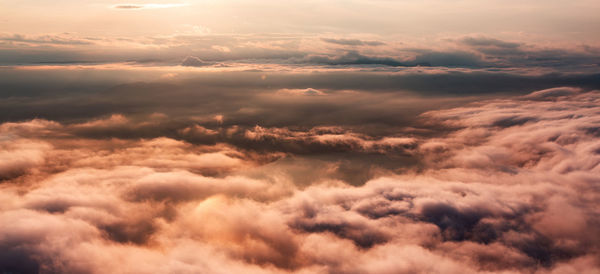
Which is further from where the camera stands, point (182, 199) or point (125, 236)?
point (182, 199)

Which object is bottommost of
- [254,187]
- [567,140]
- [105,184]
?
[254,187]

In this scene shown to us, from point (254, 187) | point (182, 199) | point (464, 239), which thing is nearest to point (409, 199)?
point (464, 239)

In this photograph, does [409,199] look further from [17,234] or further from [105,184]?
[105,184]

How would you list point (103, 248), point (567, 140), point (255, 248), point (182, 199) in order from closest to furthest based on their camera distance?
point (103, 248), point (255, 248), point (182, 199), point (567, 140)

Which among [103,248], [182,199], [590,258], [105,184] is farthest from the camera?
[182,199]

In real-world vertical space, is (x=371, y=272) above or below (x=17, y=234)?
below

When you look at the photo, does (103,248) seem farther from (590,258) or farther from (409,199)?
(590,258)

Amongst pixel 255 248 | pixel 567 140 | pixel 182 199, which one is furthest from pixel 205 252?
pixel 567 140

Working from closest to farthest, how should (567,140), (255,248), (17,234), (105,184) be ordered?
(17,234)
(255,248)
(105,184)
(567,140)

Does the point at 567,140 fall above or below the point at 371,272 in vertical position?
above
